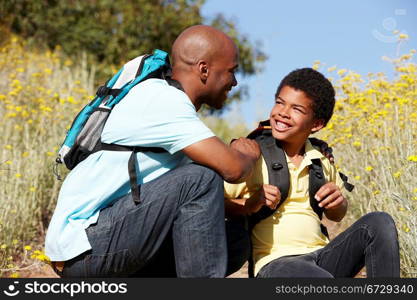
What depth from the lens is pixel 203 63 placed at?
325 cm

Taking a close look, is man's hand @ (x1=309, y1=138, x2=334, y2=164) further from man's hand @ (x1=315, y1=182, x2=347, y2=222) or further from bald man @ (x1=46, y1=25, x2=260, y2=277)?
bald man @ (x1=46, y1=25, x2=260, y2=277)

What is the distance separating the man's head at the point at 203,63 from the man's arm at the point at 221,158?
1.12ft

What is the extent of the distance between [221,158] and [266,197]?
1.09ft

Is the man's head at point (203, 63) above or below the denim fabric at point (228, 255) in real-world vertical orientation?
above

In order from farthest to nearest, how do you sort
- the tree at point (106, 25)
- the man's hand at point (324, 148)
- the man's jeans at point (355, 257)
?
the tree at point (106, 25), the man's hand at point (324, 148), the man's jeans at point (355, 257)

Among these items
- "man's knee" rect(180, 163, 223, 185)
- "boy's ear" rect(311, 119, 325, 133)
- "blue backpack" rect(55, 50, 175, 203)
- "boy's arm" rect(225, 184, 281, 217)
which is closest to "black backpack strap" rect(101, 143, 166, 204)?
"blue backpack" rect(55, 50, 175, 203)

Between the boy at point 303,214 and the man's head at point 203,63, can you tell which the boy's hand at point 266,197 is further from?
the man's head at point 203,63

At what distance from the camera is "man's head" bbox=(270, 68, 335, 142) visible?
3418 mm

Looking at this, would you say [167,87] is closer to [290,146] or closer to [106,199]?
[106,199]

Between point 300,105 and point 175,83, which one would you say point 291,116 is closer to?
point 300,105

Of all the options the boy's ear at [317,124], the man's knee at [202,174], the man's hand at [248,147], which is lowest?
the man's knee at [202,174]

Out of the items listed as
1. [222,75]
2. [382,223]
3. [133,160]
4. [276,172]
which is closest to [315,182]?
[276,172]

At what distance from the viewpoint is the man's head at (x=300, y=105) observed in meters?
3.42

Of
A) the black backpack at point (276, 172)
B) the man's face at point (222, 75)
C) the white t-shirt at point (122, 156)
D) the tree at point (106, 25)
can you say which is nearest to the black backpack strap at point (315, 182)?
the black backpack at point (276, 172)
